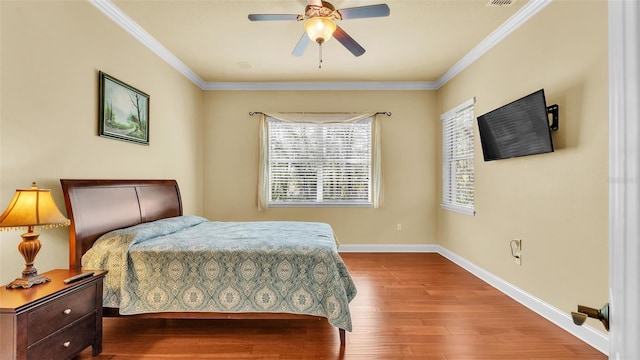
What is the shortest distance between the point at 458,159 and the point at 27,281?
4656 mm

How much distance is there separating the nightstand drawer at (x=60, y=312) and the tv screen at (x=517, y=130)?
142 inches

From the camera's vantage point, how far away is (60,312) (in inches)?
72.4

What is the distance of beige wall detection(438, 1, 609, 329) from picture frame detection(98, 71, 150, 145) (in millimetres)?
3922

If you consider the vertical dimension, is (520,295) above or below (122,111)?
below

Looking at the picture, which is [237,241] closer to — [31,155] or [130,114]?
[31,155]

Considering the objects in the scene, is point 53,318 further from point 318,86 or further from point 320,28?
point 318,86

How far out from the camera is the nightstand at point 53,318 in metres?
1.59

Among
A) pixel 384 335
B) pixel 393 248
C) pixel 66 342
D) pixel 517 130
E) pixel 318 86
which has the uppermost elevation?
pixel 318 86

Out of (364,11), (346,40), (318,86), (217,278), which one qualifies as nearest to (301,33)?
(346,40)

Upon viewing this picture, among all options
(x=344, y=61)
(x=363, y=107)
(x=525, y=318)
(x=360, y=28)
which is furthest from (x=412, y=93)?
(x=525, y=318)

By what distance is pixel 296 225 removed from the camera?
3.42 meters

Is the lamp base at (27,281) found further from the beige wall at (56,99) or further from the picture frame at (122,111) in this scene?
the picture frame at (122,111)

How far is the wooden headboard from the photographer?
2.35 metres

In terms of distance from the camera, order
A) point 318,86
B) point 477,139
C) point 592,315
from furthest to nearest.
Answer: point 318,86
point 477,139
point 592,315
